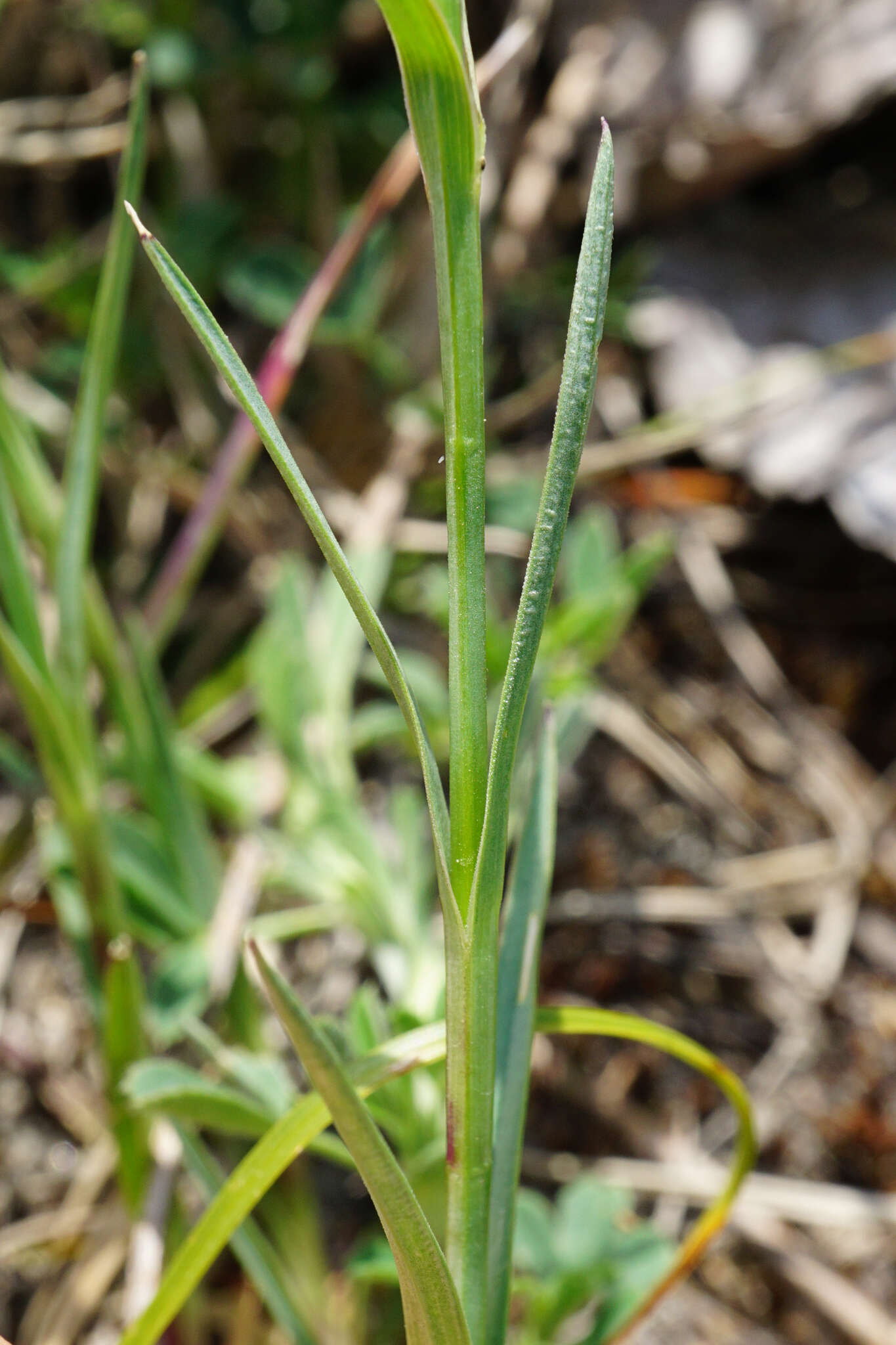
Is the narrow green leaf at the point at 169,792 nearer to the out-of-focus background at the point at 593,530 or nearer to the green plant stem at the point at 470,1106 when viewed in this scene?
the out-of-focus background at the point at 593,530

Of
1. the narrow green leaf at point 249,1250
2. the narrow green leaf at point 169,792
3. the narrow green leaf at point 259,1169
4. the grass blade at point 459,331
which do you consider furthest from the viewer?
the narrow green leaf at point 169,792

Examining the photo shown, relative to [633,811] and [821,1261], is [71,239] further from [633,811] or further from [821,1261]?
[821,1261]

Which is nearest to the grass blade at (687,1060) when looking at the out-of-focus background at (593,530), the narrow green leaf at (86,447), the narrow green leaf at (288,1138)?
the narrow green leaf at (288,1138)

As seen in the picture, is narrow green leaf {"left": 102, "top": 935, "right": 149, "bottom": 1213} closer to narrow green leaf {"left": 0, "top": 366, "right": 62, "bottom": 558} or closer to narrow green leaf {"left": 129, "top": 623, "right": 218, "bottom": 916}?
narrow green leaf {"left": 129, "top": 623, "right": 218, "bottom": 916}

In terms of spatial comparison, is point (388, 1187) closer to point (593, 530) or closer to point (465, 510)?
point (465, 510)

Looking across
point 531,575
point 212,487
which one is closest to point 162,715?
point 212,487

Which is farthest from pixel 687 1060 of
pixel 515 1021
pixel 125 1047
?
pixel 125 1047
